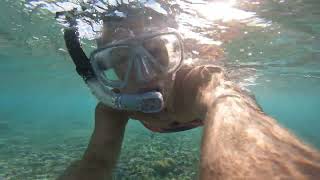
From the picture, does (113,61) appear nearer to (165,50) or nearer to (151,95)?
(165,50)

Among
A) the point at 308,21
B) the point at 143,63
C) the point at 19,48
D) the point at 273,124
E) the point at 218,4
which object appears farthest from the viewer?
the point at 19,48

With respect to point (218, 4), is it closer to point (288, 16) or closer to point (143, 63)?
point (288, 16)

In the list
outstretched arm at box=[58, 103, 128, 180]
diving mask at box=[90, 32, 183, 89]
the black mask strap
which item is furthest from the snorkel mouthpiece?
the black mask strap

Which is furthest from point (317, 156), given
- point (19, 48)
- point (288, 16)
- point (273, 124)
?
point (19, 48)

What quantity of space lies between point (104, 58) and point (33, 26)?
1629cm

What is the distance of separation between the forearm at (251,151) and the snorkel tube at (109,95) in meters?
1.76

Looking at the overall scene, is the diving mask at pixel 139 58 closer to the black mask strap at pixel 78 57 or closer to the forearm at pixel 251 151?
the black mask strap at pixel 78 57

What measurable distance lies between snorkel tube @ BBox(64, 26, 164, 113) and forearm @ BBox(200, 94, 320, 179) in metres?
1.76

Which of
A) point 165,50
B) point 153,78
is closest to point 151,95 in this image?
point 153,78

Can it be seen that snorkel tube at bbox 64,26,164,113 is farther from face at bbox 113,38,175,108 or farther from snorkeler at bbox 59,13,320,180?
face at bbox 113,38,175,108

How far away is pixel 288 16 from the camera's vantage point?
14.0 m

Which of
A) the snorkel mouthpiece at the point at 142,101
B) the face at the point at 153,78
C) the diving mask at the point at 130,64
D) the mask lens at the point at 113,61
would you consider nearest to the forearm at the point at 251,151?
the snorkel mouthpiece at the point at 142,101

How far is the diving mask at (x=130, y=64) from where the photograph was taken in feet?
13.6

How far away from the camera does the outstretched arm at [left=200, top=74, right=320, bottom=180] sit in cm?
150
